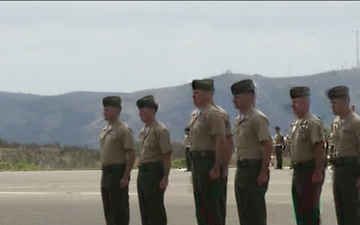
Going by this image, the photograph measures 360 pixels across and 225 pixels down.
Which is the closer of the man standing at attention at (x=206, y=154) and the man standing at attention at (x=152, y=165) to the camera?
the man standing at attention at (x=206, y=154)

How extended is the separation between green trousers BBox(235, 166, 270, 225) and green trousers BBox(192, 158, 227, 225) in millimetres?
376

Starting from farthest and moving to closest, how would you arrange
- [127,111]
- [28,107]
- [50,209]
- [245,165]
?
[28,107]
[127,111]
[50,209]
[245,165]

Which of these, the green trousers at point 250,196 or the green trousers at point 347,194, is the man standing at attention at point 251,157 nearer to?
the green trousers at point 250,196

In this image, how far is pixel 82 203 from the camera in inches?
727

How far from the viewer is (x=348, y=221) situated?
39.5ft

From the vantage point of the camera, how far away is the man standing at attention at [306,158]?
1198cm

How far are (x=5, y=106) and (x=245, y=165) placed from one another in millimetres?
168859

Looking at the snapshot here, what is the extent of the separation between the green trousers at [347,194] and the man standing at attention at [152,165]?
205 cm

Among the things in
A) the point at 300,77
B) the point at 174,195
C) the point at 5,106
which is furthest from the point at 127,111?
the point at 174,195

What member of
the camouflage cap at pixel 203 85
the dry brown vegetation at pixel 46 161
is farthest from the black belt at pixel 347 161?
the dry brown vegetation at pixel 46 161

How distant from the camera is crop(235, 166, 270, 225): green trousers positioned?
38.7 feet

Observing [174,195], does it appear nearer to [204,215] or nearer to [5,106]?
[204,215]

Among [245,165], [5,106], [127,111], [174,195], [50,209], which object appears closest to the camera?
[245,165]

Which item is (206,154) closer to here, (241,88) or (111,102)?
(241,88)
